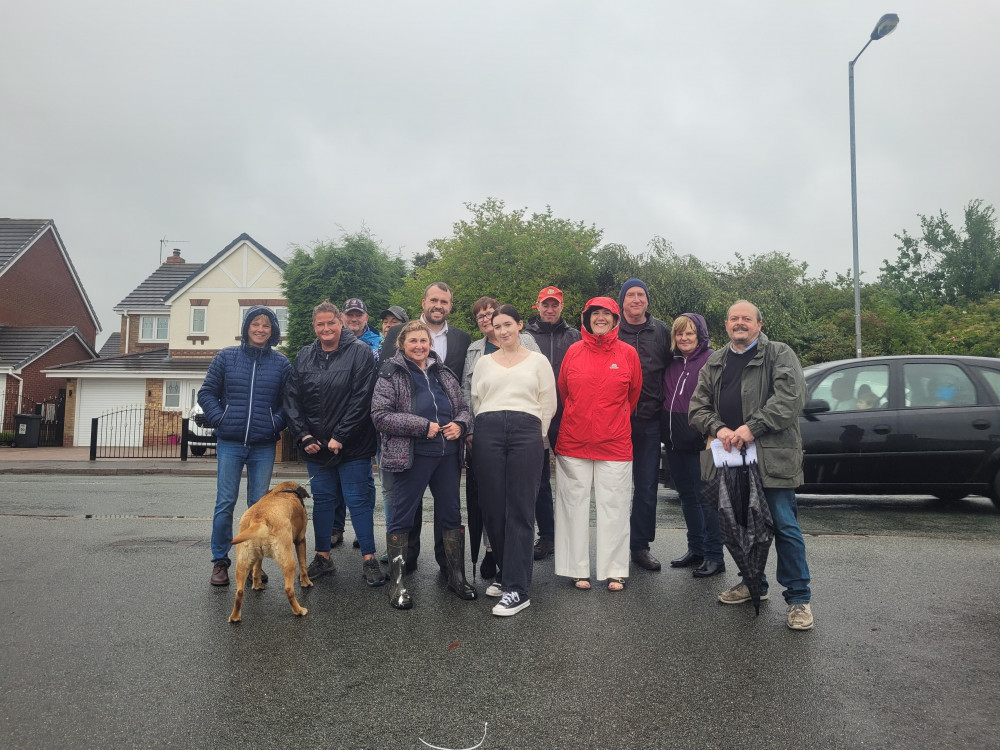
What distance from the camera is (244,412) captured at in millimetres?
5258

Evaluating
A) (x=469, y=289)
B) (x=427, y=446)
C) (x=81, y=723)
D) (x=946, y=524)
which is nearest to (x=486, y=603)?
Answer: (x=427, y=446)

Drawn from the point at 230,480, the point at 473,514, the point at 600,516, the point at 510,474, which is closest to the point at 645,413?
the point at 600,516

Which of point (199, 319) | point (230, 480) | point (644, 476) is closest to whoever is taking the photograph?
point (230, 480)

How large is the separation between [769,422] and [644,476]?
143 centimetres

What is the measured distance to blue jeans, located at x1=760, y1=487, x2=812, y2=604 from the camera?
419cm

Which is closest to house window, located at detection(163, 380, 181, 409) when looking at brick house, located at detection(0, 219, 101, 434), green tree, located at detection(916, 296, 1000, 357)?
brick house, located at detection(0, 219, 101, 434)

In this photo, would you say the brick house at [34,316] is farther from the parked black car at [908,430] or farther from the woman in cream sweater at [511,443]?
the parked black car at [908,430]

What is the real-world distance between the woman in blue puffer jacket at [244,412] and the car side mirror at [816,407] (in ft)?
19.1

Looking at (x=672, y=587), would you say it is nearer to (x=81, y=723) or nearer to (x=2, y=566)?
(x=81, y=723)

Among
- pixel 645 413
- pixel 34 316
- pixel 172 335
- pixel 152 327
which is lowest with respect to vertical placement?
pixel 645 413

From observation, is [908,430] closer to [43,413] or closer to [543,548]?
[543,548]

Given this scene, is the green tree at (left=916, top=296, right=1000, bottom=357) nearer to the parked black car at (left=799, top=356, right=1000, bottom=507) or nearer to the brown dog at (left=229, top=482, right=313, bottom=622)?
the parked black car at (left=799, top=356, right=1000, bottom=507)

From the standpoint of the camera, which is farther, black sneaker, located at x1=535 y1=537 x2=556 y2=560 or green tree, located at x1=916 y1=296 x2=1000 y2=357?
green tree, located at x1=916 y1=296 x2=1000 y2=357

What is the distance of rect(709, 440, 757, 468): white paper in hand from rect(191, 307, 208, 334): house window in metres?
31.7
